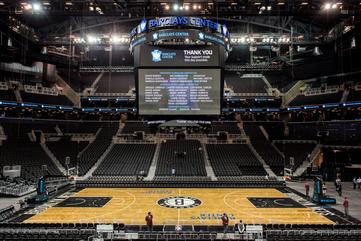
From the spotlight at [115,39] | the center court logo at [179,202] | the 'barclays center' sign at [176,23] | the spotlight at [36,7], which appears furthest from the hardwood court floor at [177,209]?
the spotlight at [115,39]

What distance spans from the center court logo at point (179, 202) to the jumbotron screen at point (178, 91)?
8693 millimetres

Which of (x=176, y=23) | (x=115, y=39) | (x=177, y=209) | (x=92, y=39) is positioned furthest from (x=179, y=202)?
(x=92, y=39)

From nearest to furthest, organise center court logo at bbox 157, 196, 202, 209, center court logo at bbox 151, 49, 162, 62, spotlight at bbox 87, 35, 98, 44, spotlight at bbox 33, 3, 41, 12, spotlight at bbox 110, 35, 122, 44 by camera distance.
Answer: center court logo at bbox 151, 49, 162, 62, spotlight at bbox 33, 3, 41, 12, center court logo at bbox 157, 196, 202, 209, spotlight at bbox 110, 35, 122, 44, spotlight at bbox 87, 35, 98, 44

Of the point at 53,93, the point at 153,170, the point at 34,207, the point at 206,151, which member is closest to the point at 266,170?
the point at 206,151

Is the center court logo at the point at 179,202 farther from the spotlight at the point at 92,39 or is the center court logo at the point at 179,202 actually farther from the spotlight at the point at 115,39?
the spotlight at the point at 92,39

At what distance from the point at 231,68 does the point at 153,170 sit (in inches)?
770

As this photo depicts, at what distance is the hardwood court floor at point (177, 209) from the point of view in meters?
16.6

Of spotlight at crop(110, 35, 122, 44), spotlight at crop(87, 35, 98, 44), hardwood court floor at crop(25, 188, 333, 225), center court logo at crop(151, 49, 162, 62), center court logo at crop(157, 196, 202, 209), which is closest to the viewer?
center court logo at crop(151, 49, 162, 62)

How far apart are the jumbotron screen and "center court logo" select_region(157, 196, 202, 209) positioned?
8.69 m

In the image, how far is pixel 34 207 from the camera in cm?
1939

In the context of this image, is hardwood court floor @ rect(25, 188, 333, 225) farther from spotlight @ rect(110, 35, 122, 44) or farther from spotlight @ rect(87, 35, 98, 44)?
spotlight @ rect(87, 35, 98, 44)

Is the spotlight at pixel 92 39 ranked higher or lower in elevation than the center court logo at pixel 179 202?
higher

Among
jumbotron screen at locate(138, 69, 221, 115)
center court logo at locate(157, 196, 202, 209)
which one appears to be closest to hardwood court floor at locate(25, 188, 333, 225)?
center court logo at locate(157, 196, 202, 209)

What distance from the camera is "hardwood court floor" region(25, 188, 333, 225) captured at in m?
16.6
